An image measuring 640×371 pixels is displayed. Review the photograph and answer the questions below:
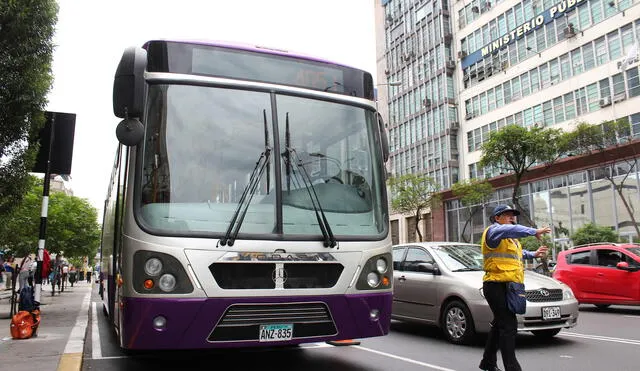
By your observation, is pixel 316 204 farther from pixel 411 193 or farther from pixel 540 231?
pixel 411 193

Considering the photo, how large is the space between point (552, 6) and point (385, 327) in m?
35.0

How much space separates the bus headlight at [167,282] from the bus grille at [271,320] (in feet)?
1.65

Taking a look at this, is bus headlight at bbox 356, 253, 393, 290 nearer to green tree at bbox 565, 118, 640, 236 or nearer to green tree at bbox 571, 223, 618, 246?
green tree at bbox 571, 223, 618, 246

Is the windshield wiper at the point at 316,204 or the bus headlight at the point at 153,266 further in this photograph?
the windshield wiper at the point at 316,204

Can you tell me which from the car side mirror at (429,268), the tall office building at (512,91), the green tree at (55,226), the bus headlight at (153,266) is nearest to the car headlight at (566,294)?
the car side mirror at (429,268)

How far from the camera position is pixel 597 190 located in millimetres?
30719

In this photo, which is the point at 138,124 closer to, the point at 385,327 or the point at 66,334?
the point at 385,327

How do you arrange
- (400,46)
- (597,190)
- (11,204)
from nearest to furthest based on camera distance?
(11,204) → (597,190) → (400,46)

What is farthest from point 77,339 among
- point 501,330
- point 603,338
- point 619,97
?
point 619,97

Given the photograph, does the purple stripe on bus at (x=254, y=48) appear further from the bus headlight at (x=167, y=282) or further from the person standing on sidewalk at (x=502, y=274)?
the person standing on sidewalk at (x=502, y=274)

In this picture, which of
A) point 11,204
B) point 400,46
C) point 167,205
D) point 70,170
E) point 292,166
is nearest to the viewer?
point 167,205

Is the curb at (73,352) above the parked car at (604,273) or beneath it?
beneath

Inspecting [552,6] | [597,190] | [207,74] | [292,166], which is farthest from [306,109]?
[552,6]

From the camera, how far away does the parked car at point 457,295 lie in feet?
24.9
